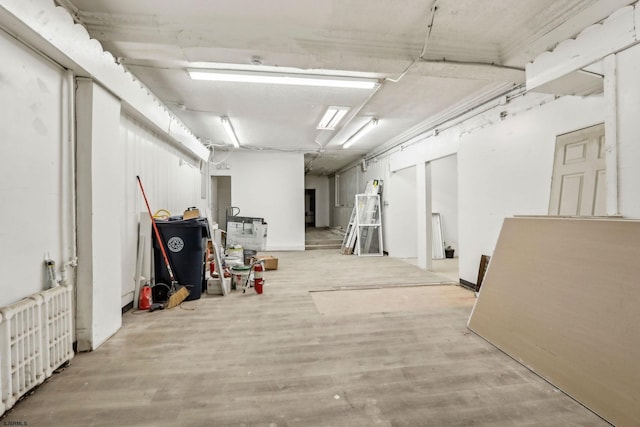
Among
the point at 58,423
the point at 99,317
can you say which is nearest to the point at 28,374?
the point at 58,423

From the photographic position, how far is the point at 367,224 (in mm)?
7328

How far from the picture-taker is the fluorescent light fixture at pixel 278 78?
314 cm

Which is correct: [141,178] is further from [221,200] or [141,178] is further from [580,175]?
[221,200]

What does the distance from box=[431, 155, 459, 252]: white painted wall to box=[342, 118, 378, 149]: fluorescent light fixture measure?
216cm

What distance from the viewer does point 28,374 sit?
67.1 inches

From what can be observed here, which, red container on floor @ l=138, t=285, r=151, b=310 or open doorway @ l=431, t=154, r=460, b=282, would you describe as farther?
open doorway @ l=431, t=154, r=460, b=282

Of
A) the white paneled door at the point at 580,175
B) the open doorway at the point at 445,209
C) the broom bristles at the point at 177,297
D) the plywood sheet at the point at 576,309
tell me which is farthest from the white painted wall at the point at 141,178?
the open doorway at the point at 445,209

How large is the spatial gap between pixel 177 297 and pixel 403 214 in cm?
533

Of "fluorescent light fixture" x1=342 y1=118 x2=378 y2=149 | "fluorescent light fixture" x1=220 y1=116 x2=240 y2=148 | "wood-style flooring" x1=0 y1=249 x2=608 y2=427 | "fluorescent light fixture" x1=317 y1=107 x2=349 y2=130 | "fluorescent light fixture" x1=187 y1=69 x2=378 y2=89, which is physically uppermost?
"fluorescent light fixture" x1=342 y1=118 x2=378 y2=149

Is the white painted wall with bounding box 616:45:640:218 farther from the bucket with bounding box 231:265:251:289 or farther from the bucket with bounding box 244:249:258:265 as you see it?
the bucket with bounding box 244:249:258:265

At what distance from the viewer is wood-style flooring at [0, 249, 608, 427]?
5.13 ft

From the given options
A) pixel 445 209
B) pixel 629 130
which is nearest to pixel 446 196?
pixel 445 209

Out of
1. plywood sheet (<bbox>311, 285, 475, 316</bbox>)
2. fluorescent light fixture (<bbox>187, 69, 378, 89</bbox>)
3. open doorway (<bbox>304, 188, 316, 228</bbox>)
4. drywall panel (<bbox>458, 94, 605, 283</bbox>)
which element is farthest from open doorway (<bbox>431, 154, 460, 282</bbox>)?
open doorway (<bbox>304, 188, 316, 228</bbox>)

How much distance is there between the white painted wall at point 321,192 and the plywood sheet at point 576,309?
36.3ft
